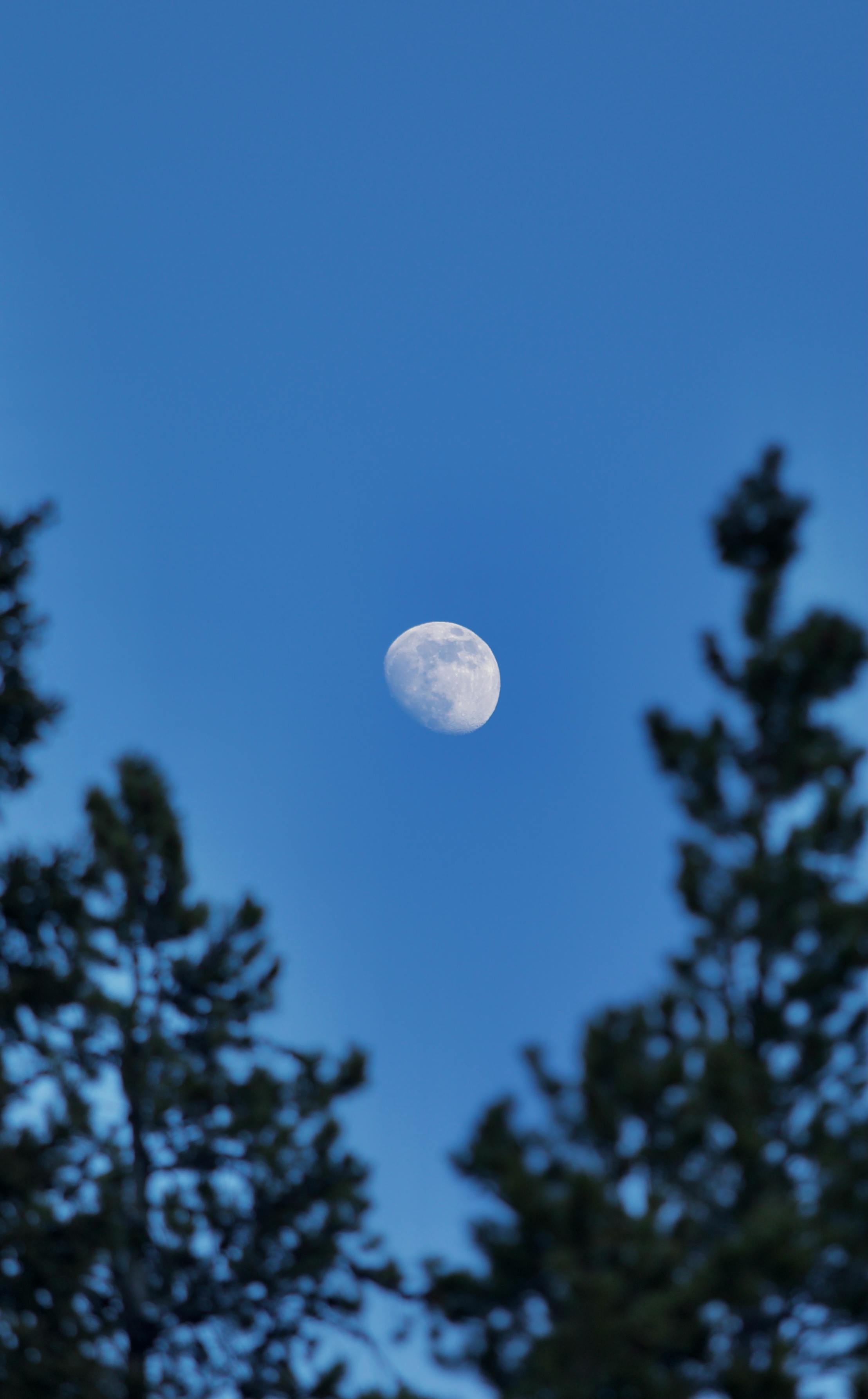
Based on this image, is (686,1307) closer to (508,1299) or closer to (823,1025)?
(508,1299)

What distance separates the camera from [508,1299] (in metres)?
10.4

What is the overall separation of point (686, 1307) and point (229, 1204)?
639 centimetres

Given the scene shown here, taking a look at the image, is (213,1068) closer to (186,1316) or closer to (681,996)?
(186,1316)

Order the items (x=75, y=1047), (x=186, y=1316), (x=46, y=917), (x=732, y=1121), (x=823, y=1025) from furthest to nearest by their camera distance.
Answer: (x=46, y=917), (x=75, y=1047), (x=186, y=1316), (x=823, y=1025), (x=732, y=1121)

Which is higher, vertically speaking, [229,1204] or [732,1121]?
[732,1121]

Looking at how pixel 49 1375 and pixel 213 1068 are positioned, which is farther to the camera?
pixel 213 1068

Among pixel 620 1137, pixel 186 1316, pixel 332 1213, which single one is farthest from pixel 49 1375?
pixel 620 1137

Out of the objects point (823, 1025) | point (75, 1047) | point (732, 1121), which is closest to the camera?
point (732, 1121)

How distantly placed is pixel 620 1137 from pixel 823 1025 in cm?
271

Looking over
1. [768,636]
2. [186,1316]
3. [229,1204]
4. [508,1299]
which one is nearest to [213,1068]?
[229,1204]

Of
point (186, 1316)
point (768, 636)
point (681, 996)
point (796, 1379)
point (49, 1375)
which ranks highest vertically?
point (768, 636)

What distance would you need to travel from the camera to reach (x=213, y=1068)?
47.2 ft

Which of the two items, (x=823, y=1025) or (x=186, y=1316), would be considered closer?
(x=823, y=1025)

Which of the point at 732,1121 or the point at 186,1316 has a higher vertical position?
the point at 732,1121
